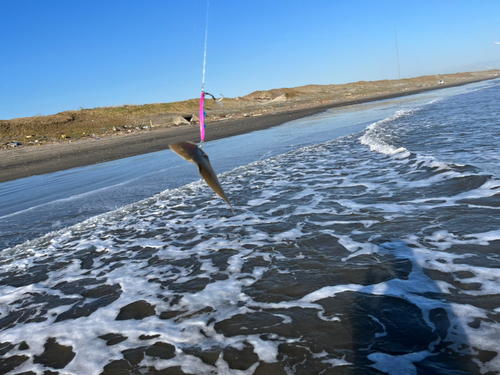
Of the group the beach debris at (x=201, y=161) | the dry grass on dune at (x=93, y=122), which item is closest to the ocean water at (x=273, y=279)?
the beach debris at (x=201, y=161)

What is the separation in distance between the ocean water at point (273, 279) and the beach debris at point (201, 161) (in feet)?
4.66

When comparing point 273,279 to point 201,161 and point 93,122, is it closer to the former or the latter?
point 201,161

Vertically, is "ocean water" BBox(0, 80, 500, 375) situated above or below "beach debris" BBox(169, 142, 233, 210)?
below

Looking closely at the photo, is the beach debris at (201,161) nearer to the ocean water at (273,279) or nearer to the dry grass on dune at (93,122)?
the ocean water at (273,279)

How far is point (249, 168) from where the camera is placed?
9633 millimetres

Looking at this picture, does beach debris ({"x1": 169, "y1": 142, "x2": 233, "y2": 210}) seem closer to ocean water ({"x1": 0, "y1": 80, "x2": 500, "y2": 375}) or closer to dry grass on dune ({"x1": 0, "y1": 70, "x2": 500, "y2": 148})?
ocean water ({"x1": 0, "y1": 80, "x2": 500, "y2": 375})

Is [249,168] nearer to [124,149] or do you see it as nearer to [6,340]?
[6,340]

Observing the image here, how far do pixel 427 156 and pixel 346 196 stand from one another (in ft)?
9.42

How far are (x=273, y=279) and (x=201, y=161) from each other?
2211 millimetres

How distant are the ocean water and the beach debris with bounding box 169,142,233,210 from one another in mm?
1419

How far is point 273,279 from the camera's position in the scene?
128 inches

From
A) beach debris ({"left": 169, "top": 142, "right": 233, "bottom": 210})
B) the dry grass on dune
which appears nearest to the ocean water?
beach debris ({"left": 169, "top": 142, "right": 233, "bottom": 210})

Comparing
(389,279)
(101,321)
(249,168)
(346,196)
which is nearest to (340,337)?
(389,279)

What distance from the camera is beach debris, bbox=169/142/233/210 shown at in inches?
49.9
